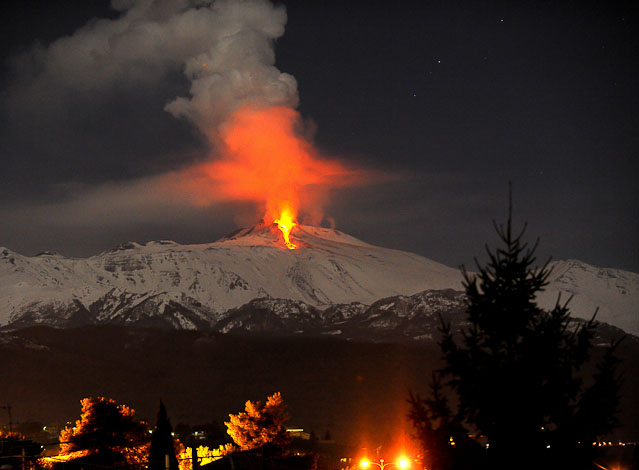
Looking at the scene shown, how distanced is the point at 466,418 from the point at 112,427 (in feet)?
142

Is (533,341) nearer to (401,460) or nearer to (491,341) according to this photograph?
(491,341)

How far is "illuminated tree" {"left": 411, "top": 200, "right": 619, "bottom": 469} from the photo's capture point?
13.6 meters

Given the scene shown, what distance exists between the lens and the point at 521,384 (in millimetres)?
13555

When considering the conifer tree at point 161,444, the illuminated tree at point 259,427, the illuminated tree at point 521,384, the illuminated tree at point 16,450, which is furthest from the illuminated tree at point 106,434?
the illuminated tree at point 521,384

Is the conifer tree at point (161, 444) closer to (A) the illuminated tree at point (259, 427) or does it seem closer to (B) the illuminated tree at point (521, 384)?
(B) the illuminated tree at point (521, 384)

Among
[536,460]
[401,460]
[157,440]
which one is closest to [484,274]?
[536,460]

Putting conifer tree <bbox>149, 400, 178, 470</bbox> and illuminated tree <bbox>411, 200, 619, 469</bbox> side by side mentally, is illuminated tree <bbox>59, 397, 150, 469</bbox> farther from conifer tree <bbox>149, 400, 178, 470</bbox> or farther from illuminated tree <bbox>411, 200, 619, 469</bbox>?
illuminated tree <bbox>411, 200, 619, 469</bbox>

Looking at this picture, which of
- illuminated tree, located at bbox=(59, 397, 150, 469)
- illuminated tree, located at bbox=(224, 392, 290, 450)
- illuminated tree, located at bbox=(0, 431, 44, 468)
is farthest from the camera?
illuminated tree, located at bbox=(224, 392, 290, 450)

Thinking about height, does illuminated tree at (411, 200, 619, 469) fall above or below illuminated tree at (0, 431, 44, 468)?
above

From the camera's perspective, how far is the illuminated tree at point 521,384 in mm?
13594

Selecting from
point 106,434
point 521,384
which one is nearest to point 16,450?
point 106,434

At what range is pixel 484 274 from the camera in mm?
14281

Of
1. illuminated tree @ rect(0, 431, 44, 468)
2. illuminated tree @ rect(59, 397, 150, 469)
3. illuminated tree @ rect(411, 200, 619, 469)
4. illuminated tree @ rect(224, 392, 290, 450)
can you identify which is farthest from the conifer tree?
illuminated tree @ rect(224, 392, 290, 450)

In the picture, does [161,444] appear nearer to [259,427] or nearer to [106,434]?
[106,434]
